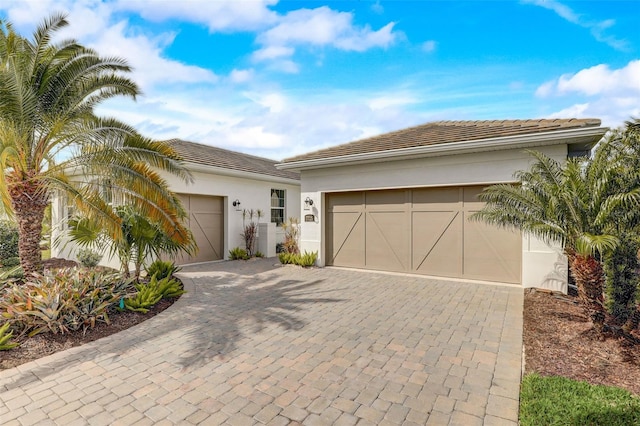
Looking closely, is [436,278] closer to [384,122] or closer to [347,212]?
[347,212]

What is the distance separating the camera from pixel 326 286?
8391 millimetres

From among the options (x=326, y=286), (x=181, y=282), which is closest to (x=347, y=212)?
(x=326, y=286)

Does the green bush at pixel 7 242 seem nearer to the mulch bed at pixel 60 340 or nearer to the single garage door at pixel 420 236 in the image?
the mulch bed at pixel 60 340

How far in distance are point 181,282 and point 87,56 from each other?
225 inches

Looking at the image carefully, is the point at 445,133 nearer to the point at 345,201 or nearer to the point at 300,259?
the point at 345,201

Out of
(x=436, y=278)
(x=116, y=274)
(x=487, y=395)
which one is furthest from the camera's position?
(x=436, y=278)

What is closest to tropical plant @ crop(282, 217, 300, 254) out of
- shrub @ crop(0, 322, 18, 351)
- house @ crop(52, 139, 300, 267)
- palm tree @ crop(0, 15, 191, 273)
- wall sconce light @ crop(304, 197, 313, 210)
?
wall sconce light @ crop(304, 197, 313, 210)

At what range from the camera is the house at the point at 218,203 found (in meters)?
11.7

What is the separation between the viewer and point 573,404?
3.15 meters

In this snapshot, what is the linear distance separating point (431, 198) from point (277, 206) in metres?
8.37

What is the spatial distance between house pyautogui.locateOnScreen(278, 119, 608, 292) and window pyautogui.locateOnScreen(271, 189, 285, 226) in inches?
166

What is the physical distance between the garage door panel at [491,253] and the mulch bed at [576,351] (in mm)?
2332

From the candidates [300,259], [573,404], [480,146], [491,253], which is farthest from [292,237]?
[573,404]

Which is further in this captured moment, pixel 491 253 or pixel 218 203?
pixel 218 203
